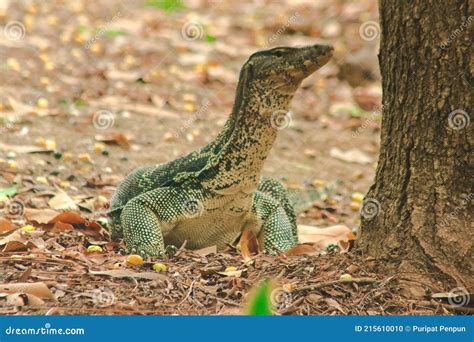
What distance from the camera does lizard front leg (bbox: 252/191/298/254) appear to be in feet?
24.7

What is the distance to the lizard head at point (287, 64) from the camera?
6.36 meters

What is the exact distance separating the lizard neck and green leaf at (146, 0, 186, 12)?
12.6 metres

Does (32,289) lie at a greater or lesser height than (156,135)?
lesser

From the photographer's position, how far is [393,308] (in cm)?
545

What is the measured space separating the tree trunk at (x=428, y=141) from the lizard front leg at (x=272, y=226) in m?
1.82

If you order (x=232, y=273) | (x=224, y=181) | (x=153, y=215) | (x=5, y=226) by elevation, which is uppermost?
(x=224, y=181)

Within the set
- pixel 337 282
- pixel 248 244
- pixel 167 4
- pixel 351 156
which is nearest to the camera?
pixel 337 282

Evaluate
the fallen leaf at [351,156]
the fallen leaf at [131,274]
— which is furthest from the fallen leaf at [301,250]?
the fallen leaf at [351,156]

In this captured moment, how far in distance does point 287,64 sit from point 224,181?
1095 millimetres

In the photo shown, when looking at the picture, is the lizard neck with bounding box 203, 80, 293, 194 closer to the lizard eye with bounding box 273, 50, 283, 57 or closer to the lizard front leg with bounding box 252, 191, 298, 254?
the lizard eye with bounding box 273, 50, 283, 57

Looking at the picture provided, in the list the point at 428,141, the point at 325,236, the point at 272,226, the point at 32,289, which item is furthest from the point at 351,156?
the point at 32,289

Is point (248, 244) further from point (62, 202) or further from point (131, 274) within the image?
point (62, 202)

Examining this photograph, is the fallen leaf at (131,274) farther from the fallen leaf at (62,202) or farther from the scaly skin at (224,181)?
the fallen leaf at (62,202)

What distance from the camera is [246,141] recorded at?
6.87 m
